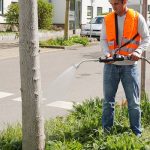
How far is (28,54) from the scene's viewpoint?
15.0 feet

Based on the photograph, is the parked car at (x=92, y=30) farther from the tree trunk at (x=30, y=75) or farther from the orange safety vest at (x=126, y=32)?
the tree trunk at (x=30, y=75)

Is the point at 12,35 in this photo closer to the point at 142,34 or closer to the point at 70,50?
the point at 70,50

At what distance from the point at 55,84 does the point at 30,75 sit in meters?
0.48

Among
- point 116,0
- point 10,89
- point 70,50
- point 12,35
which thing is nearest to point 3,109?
point 10,89

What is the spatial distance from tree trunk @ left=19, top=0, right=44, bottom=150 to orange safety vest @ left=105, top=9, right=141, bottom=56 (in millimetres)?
1027

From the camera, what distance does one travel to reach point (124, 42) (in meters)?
5.27

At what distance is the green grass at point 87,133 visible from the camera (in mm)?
4875

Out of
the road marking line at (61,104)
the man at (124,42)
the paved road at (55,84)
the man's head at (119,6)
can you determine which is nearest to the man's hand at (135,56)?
the man at (124,42)

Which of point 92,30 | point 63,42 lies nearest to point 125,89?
→ point 63,42

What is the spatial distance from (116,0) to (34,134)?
1773 mm

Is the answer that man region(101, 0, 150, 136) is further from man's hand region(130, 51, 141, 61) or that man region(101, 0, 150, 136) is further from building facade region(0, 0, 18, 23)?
Result: building facade region(0, 0, 18, 23)

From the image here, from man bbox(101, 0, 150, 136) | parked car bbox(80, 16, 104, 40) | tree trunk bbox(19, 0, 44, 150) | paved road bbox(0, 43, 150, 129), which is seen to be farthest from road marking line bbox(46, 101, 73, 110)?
parked car bbox(80, 16, 104, 40)

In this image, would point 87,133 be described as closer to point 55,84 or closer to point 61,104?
point 55,84

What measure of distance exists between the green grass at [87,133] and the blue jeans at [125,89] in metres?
0.13
